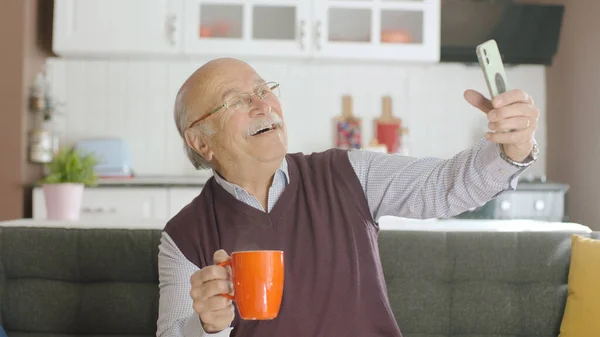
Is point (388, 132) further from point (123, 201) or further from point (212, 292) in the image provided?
point (212, 292)

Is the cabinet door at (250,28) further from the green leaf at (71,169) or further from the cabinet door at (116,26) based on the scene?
the green leaf at (71,169)

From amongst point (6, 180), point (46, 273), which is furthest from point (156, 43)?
point (46, 273)

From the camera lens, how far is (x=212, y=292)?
1111 millimetres

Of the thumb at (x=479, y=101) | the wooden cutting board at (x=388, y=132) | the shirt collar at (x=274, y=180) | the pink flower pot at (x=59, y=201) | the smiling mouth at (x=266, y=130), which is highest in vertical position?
the wooden cutting board at (x=388, y=132)

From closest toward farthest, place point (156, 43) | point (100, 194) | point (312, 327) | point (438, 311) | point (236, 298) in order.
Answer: point (236, 298), point (312, 327), point (438, 311), point (100, 194), point (156, 43)

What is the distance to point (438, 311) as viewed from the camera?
5.49 feet

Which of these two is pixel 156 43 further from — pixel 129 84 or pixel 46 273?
pixel 46 273

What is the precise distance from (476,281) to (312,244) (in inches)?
20.5

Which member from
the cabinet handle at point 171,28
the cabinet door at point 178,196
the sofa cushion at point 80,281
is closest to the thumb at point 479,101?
the sofa cushion at point 80,281

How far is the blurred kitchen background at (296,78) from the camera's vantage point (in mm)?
3943

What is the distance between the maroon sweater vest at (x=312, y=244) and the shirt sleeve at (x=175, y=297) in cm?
2

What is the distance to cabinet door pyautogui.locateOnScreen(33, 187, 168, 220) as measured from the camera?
3865 mm

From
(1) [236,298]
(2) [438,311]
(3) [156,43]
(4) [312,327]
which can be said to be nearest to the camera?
(1) [236,298]

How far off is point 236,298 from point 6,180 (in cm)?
319
